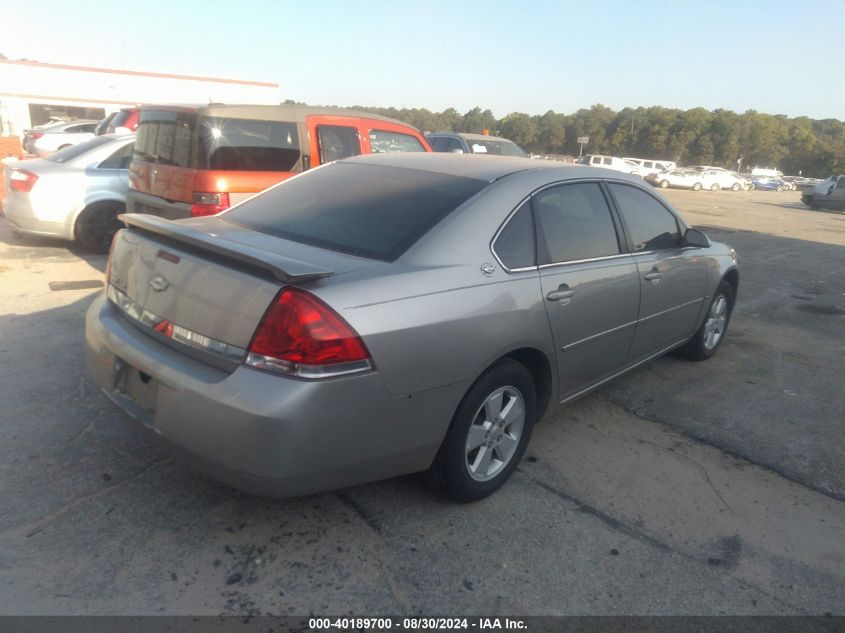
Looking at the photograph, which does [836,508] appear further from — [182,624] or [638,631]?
[182,624]

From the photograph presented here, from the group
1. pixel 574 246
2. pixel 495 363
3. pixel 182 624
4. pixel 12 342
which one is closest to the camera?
pixel 182 624

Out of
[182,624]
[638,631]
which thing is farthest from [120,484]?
[638,631]

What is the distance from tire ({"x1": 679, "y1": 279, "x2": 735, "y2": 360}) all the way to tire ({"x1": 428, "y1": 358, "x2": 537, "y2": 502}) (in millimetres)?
2466

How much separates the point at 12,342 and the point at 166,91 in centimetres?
4288

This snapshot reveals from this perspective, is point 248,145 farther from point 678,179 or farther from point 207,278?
point 678,179

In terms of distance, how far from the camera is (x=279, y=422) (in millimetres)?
2160

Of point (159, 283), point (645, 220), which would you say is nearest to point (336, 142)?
point (645, 220)

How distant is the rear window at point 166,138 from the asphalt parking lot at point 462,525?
246 centimetres

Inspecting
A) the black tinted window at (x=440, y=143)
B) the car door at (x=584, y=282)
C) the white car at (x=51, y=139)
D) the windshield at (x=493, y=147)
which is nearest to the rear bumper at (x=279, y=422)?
the car door at (x=584, y=282)

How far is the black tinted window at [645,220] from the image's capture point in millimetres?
3936

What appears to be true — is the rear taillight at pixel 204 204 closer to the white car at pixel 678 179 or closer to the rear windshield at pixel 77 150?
the rear windshield at pixel 77 150

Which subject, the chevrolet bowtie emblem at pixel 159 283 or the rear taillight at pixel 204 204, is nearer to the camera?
the chevrolet bowtie emblem at pixel 159 283

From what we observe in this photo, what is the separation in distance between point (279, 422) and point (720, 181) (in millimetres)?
47536

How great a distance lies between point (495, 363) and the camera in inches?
113
